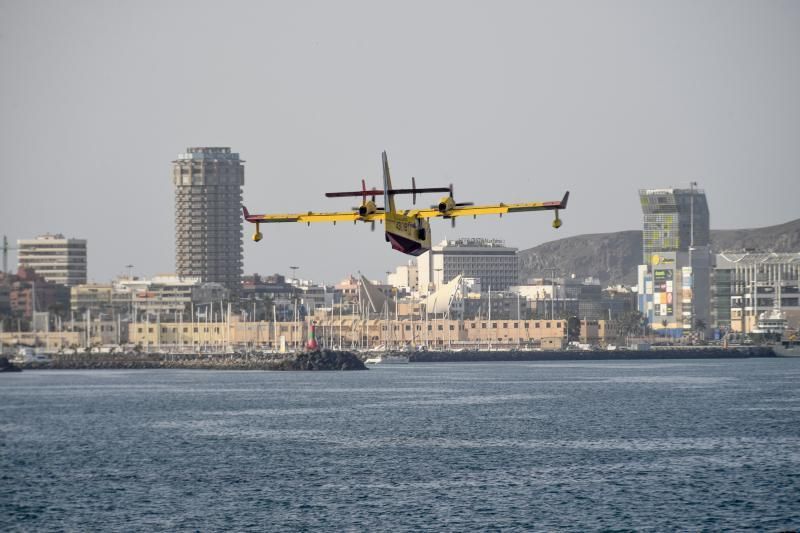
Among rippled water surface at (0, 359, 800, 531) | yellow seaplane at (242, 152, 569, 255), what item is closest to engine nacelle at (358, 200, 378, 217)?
yellow seaplane at (242, 152, 569, 255)

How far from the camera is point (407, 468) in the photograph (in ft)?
394

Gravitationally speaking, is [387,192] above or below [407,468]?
above

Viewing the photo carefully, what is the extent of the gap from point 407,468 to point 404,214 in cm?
4194

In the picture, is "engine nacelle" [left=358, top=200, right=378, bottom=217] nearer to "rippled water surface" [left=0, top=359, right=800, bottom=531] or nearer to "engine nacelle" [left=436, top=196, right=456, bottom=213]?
"engine nacelle" [left=436, top=196, right=456, bottom=213]

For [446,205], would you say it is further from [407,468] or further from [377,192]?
[407,468]

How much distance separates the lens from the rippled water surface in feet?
321

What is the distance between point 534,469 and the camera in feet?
388

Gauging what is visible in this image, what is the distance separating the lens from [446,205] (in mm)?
83750

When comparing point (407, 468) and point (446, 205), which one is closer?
point (446, 205)

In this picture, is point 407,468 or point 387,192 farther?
point 407,468

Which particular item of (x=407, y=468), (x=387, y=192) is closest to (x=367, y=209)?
(x=387, y=192)

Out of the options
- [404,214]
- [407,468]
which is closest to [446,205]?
[404,214]

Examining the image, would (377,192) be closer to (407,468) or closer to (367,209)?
(367,209)

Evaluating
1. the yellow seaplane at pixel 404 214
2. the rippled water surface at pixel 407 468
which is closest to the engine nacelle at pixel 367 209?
the yellow seaplane at pixel 404 214
